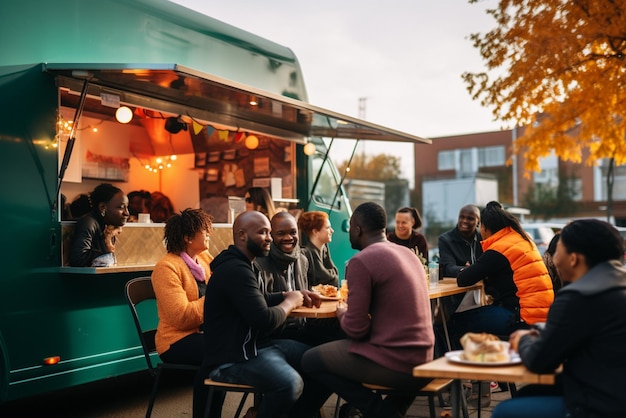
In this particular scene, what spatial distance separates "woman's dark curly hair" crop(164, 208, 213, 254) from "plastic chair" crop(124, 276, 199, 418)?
1.12ft

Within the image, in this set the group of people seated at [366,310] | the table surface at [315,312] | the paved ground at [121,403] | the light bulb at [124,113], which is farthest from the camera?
the light bulb at [124,113]

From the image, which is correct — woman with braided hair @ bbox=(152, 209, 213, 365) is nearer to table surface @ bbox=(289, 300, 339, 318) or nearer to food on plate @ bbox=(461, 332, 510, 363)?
table surface @ bbox=(289, 300, 339, 318)

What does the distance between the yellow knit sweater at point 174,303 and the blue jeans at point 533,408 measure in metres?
2.19

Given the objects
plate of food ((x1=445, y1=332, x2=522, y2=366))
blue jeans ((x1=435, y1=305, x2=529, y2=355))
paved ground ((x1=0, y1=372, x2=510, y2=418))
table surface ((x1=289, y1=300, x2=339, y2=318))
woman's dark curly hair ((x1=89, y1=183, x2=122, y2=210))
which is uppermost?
woman's dark curly hair ((x1=89, y1=183, x2=122, y2=210))

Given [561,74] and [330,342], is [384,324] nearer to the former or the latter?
[330,342]

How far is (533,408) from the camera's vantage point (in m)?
3.13

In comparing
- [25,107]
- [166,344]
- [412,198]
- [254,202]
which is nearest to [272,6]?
[254,202]

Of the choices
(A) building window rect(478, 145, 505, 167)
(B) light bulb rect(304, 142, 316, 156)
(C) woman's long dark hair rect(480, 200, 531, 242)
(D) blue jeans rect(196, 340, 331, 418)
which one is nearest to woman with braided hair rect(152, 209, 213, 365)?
(D) blue jeans rect(196, 340, 331, 418)

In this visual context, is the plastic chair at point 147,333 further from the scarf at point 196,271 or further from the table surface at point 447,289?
the table surface at point 447,289

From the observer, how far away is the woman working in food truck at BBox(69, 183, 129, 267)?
17.5 ft

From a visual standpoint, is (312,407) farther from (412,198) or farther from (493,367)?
(412,198)

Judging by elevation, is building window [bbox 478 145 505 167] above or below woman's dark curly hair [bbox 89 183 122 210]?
above

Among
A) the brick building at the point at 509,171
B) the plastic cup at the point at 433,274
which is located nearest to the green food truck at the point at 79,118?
the plastic cup at the point at 433,274

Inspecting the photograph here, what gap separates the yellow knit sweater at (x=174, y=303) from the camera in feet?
15.1
